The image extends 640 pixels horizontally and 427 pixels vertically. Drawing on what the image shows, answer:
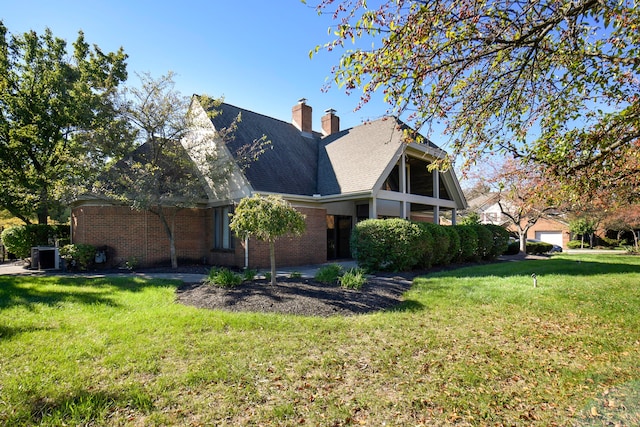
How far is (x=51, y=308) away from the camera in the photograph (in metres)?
6.58

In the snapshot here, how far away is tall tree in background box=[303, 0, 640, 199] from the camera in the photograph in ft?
13.3

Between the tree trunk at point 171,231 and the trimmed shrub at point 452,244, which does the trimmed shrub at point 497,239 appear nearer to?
the trimmed shrub at point 452,244

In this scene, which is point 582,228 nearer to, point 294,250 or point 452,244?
point 452,244

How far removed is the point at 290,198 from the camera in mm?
13430

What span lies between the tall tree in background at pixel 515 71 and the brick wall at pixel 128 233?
37.8 feet

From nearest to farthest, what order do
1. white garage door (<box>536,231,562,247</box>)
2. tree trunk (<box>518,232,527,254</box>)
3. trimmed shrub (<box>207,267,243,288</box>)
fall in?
1. trimmed shrub (<box>207,267,243,288</box>)
2. tree trunk (<box>518,232,527,254</box>)
3. white garage door (<box>536,231,562,247</box>)

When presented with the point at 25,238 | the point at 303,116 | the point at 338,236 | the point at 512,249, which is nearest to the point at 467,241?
the point at 338,236

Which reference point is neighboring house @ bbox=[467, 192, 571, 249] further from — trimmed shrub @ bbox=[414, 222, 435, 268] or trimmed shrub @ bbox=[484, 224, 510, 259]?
trimmed shrub @ bbox=[414, 222, 435, 268]

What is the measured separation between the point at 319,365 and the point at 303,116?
17945mm

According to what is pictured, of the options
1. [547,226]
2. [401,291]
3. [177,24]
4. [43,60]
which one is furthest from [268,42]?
[547,226]

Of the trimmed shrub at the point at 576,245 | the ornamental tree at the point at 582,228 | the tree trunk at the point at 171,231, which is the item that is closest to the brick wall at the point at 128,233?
the tree trunk at the point at 171,231

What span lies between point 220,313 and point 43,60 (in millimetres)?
17947

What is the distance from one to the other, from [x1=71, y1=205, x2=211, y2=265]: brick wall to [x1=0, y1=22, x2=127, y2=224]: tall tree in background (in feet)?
7.15

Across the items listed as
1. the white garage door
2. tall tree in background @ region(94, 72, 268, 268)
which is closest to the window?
tall tree in background @ region(94, 72, 268, 268)
